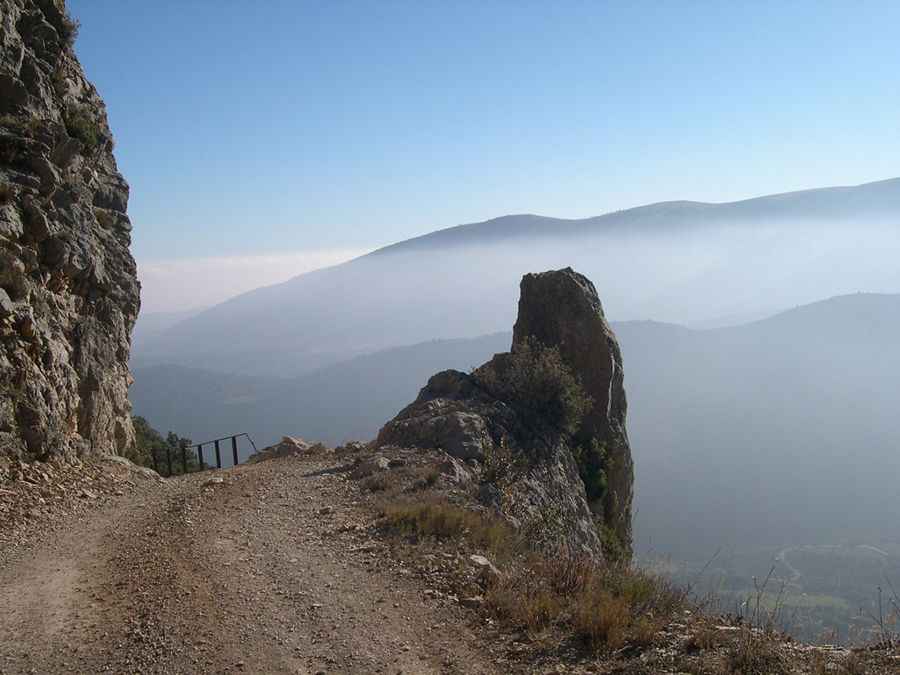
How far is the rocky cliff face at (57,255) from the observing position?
482 inches

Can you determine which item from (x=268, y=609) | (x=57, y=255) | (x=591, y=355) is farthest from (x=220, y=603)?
(x=591, y=355)

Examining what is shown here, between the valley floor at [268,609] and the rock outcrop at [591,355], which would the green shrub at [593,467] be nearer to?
the rock outcrop at [591,355]

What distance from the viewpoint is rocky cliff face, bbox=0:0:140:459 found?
12250 mm

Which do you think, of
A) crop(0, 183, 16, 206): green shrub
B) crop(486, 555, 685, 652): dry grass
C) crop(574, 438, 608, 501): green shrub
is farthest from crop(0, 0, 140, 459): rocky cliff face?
crop(574, 438, 608, 501): green shrub

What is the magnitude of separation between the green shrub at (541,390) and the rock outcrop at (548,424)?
0.10 feet

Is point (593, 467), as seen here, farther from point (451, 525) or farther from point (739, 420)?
point (739, 420)

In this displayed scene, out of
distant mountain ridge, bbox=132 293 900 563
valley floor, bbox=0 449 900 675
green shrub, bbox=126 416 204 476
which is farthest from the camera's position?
distant mountain ridge, bbox=132 293 900 563

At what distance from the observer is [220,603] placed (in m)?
7.05

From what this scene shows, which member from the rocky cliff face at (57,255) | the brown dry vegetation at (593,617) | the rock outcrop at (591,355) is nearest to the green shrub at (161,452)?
the rocky cliff face at (57,255)

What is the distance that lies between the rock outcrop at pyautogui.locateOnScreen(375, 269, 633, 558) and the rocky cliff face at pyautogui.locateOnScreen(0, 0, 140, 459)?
6.78 meters

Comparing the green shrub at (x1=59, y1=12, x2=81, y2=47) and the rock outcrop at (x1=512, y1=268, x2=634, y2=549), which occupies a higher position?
the green shrub at (x1=59, y1=12, x2=81, y2=47)

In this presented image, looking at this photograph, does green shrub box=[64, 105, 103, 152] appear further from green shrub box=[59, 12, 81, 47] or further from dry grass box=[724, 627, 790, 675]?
dry grass box=[724, 627, 790, 675]

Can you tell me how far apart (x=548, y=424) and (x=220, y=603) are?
11.6 m

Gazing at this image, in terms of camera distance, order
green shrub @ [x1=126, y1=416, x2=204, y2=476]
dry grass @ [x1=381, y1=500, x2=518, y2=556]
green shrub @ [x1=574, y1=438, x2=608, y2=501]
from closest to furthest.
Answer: dry grass @ [x1=381, y1=500, x2=518, y2=556]
green shrub @ [x1=574, y1=438, x2=608, y2=501]
green shrub @ [x1=126, y1=416, x2=204, y2=476]
